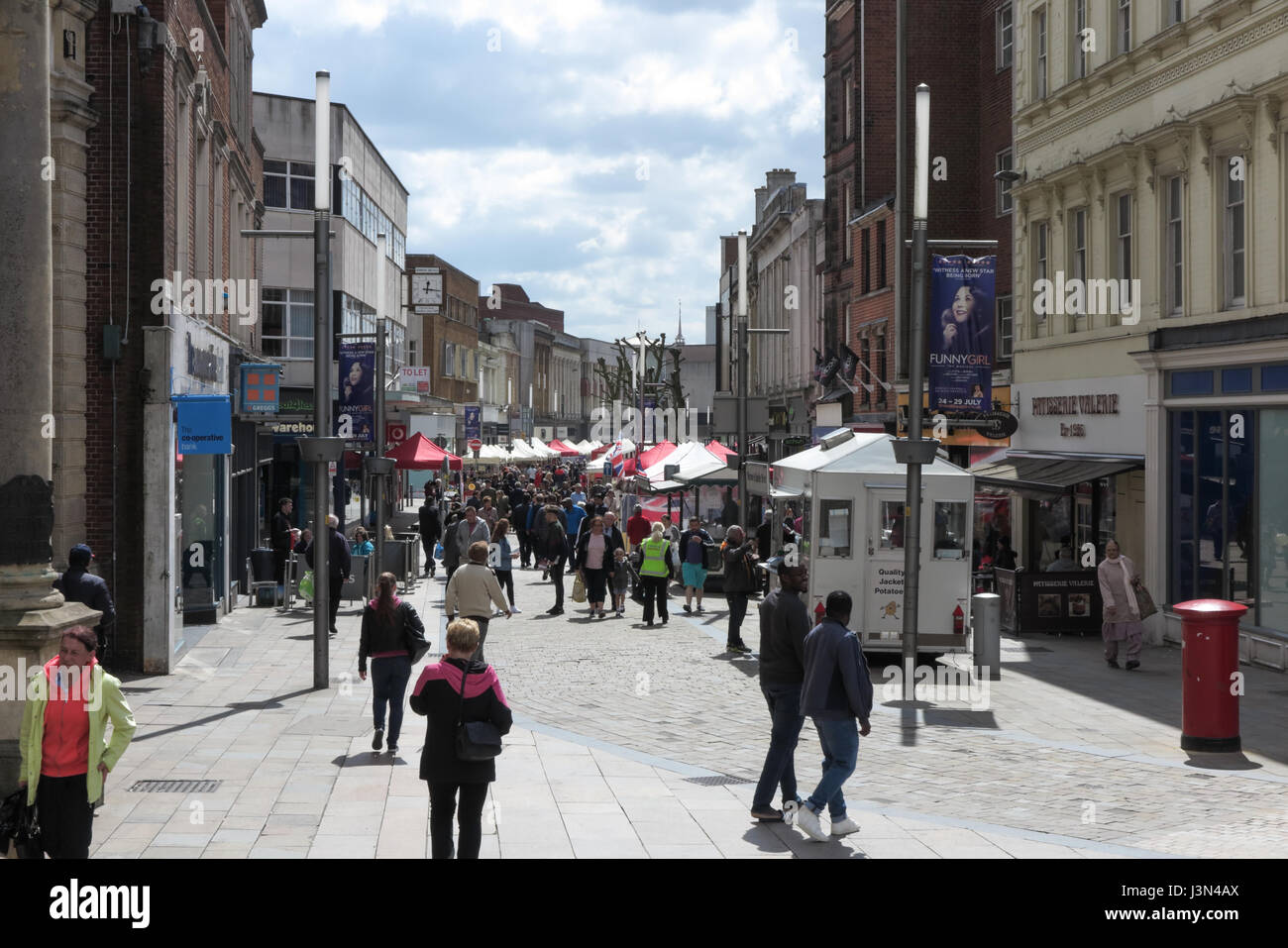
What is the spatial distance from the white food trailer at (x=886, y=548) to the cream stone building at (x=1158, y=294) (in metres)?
4.23

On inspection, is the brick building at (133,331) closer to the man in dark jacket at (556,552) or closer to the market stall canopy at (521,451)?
the man in dark jacket at (556,552)

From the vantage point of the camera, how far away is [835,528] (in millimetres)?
18734

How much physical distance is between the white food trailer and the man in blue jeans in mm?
8371

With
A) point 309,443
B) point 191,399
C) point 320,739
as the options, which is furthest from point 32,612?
point 191,399

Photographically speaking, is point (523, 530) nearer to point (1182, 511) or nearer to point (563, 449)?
point (1182, 511)

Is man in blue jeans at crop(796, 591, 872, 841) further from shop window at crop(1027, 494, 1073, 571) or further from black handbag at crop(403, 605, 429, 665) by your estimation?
shop window at crop(1027, 494, 1073, 571)

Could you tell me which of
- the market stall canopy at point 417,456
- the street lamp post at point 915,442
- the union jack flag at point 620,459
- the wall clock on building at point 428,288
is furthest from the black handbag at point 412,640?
the union jack flag at point 620,459

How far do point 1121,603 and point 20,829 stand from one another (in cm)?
1421

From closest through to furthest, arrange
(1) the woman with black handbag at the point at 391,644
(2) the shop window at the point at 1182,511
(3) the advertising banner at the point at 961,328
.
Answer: (1) the woman with black handbag at the point at 391,644, (3) the advertising banner at the point at 961,328, (2) the shop window at the point at 1182,511

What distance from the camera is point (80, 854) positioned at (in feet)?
25.5

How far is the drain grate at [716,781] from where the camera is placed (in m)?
11.8

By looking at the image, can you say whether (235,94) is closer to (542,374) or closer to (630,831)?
(630,831)

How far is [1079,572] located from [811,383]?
32848 millimetres

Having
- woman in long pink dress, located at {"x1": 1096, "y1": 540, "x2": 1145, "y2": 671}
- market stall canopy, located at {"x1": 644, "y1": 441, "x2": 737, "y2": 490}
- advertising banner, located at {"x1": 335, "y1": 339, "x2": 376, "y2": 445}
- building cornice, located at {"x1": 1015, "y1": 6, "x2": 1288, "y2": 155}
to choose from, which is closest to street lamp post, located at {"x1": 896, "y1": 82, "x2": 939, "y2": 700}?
woman in long pink dress, located at {"x1": 1096, "y1": 540, "x2": 1145, "y2": 671}
